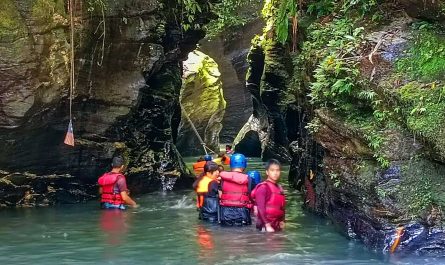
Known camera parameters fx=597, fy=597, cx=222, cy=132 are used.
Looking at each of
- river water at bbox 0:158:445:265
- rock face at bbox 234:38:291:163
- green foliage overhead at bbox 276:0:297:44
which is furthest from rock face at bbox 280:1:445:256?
rock face at bbox 234:38:291:163

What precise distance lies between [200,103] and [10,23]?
21.2 meters

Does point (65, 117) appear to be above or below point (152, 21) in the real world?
below

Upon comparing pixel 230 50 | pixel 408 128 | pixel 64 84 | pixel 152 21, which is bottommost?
pixel 408 128

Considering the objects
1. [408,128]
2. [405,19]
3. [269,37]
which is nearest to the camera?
[408,128]

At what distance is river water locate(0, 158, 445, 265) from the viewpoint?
26.9ft

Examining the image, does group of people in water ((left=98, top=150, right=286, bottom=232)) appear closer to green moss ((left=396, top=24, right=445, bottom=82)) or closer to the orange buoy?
the orange buoy

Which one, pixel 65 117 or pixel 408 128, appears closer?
pixel 408 128

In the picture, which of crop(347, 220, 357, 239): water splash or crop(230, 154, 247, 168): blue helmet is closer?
crop(347, 220, 357, 239): water splash

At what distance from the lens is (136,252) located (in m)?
8.65

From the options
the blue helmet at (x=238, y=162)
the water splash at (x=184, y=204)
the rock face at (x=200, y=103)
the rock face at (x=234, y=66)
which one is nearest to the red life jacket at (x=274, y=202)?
the blue helmet at (x=238, y=162)

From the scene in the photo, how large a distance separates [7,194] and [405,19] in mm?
8860

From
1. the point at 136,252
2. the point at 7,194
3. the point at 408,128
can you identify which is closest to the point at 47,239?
the point at 136,252

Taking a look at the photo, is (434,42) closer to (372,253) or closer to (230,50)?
(372,253)

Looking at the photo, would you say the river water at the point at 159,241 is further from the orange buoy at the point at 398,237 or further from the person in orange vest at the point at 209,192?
the person in orange vest at the point at 209,192
